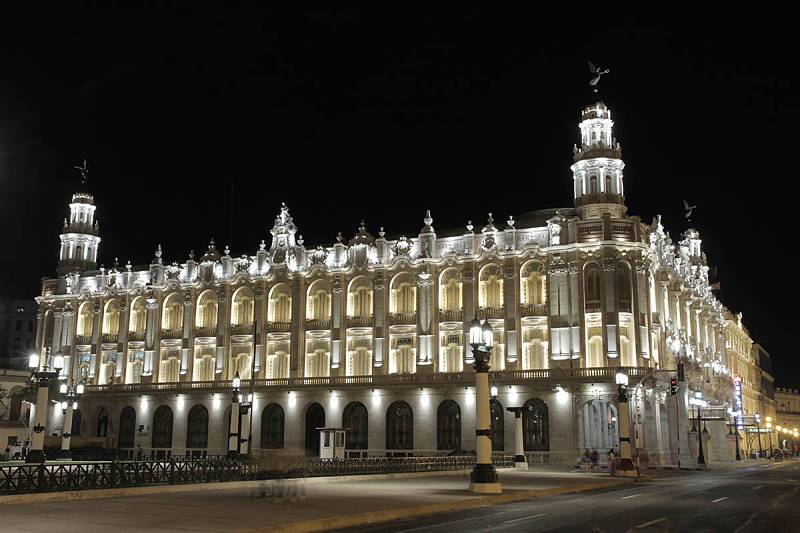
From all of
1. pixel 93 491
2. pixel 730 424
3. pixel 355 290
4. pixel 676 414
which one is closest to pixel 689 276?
pixel 730 424

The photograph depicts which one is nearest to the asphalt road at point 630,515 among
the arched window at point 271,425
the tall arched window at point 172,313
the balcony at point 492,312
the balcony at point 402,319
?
the balcony at point 492,312

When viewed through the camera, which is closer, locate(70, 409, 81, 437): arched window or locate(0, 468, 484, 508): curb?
locate(0, 468, 484, 508): curb

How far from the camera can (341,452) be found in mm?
52938

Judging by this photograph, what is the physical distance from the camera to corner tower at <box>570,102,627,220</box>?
67188 mm

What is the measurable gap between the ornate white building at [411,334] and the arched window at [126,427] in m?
0.14

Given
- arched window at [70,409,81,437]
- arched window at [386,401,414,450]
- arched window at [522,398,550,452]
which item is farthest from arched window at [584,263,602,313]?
arched window at [70,409,81,437]

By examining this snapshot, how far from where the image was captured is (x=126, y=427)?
83.4 meters

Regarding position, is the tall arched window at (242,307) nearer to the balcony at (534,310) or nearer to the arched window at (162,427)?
the arched window at (162,427)

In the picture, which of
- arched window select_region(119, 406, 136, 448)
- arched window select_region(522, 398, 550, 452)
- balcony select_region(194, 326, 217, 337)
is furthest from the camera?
arched window select_region(119, 406, 136, 448)

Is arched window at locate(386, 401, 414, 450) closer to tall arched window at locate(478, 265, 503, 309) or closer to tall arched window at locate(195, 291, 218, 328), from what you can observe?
tall arched window at locate(478, 265, 503, 309)

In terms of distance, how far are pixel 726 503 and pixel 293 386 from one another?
51.4 meters

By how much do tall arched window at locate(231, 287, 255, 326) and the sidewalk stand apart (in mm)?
47123

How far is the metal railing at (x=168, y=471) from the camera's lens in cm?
2527

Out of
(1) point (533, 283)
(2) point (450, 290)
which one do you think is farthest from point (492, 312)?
(2) point (450, 290)
